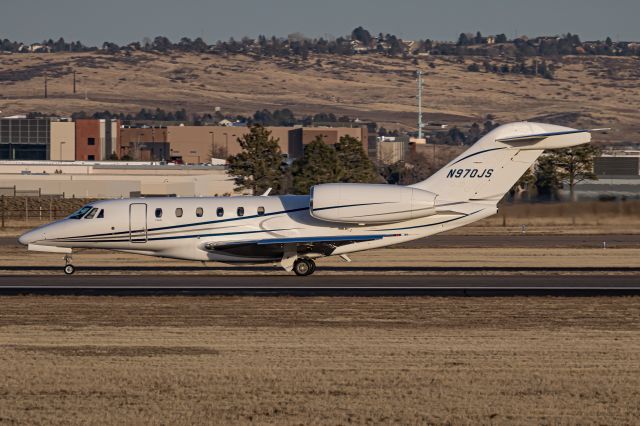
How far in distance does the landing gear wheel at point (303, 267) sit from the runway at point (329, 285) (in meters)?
0.43

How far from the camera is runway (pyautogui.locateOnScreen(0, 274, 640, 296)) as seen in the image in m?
33.6

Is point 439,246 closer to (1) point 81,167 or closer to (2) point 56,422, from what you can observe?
(2) point 56,422

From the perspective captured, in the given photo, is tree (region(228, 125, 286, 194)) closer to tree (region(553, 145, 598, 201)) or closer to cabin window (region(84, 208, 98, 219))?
tree (region(553, 145, 598, 201))

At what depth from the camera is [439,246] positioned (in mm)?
56125

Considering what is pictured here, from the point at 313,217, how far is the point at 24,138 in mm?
140985

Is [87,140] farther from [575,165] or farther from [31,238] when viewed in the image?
[31,238]

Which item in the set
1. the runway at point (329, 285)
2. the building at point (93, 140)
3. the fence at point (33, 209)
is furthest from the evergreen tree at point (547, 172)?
the building at point (93, 140)

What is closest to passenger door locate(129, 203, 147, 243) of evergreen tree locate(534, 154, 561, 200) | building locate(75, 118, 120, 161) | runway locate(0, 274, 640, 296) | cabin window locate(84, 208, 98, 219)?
cabin window locate(84, 208, 98, 219)

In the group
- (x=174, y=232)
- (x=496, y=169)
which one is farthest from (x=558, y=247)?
(x=174, y=232)

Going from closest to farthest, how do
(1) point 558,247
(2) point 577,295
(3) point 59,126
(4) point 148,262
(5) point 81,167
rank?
(2) point 577,295 → (4) point 148,262 → (1) point 558,247 → (5) point 81,167 → (3) point 59,126

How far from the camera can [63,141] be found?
17638cm

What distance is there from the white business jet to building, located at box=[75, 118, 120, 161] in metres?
139

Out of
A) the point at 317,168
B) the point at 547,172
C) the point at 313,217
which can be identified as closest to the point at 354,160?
the point at 317,168

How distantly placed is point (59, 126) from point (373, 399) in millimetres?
163899
